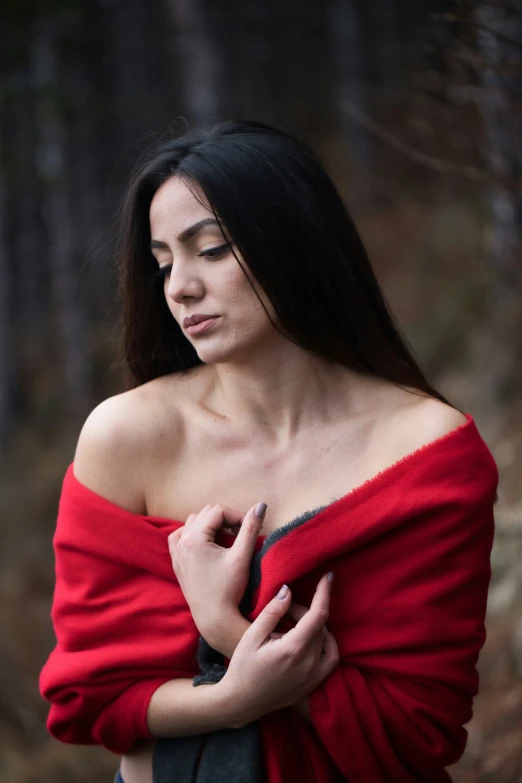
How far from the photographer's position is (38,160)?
11.6 meters

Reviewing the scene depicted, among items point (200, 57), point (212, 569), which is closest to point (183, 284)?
point (212, 569)

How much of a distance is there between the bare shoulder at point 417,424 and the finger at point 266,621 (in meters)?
0.44

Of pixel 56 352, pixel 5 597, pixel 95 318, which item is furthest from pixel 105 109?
pixel 5 597

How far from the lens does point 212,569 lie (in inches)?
71.7

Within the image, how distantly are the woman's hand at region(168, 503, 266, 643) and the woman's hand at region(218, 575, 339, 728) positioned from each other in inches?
3.0

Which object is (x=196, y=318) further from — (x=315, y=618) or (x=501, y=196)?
(x=501, y=196)

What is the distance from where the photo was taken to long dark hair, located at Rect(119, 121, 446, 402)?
5.96 feet

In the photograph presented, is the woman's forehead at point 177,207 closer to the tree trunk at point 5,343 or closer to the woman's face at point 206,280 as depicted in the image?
the woman's face at point 206,280

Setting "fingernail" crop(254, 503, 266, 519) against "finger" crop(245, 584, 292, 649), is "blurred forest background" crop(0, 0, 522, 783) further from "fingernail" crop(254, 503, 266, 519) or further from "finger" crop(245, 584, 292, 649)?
"finger" crop(245, 584, 292, 649)

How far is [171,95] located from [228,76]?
1426mm

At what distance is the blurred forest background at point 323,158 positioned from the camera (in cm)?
364

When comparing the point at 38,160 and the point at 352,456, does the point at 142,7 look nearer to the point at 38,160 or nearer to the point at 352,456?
the point at 38,160

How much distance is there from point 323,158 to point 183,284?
791 millimetres

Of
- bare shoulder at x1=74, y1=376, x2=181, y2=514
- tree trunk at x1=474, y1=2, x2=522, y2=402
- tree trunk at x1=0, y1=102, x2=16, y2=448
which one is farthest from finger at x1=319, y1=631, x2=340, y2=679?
tree trunk at x1=0, y1=102, x2=16, y2=448
